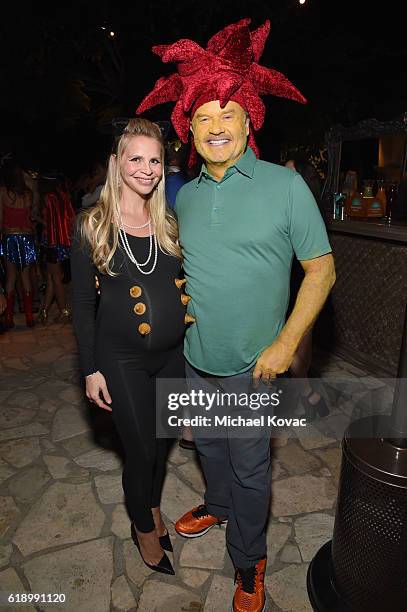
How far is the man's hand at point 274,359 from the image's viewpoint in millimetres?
1893

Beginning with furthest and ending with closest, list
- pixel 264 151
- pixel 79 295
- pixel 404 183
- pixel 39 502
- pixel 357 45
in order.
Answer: pixel 357 45, pixel 264 151, pixel 404 183, pixel 39 502, pixel 79 295

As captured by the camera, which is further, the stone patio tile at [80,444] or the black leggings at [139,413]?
the stone patio tile at [80,444]

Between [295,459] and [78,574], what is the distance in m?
1.62

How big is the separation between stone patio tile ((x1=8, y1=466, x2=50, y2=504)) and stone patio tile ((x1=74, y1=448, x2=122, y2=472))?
262 mm

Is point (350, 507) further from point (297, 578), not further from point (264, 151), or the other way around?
point (264, 151)

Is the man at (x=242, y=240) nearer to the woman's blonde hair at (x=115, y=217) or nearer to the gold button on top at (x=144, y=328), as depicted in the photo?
the woman's blonde hair at (x=115, y=217)

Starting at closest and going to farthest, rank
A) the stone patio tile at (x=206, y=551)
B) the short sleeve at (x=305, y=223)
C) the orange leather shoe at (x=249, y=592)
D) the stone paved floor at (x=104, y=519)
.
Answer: the short sleeve at (x=305, y=223) → the orange leather shoe at (x=249, y=592) → the stone paved floor at (x=104, y=519) → the stone patio tile at (x=206, y=551)

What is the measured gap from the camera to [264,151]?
17.5 feet

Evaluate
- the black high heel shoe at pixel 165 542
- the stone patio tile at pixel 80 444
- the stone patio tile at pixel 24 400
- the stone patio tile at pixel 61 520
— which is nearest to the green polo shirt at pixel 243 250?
the black high heel shoe at pixel 165 542

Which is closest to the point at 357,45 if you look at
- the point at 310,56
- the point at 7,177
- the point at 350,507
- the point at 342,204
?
the point at 310,56

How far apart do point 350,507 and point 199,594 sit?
91cm

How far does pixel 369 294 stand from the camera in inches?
182

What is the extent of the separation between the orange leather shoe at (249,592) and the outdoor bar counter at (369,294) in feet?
9.19

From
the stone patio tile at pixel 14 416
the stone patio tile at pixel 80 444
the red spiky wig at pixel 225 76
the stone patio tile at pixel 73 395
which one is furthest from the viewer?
the stone patio tile at pixel 73 395
